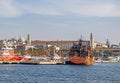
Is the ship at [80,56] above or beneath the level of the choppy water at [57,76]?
above

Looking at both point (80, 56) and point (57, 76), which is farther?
point (80, 56)

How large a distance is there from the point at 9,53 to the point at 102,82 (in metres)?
83.3

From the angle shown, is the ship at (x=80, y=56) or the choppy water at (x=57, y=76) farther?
the ship at (x=80, y=56)

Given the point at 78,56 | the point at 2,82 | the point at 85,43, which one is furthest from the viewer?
the point at 85,43

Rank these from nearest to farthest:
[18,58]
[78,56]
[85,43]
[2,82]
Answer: [2,82] → [78,56] → [85,43] → [18,58]

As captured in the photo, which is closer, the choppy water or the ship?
the choppy water

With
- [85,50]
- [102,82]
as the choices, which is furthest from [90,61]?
[102,82]

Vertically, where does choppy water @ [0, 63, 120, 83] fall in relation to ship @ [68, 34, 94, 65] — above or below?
below

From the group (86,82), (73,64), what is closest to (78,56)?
(73,64)

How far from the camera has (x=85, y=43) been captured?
12675 cm

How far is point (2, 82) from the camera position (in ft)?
168

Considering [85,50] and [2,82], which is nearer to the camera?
[2,82]

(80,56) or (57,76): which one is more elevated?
(80,56)

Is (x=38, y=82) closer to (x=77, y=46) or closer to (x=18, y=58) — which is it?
(x=77, y=46)
